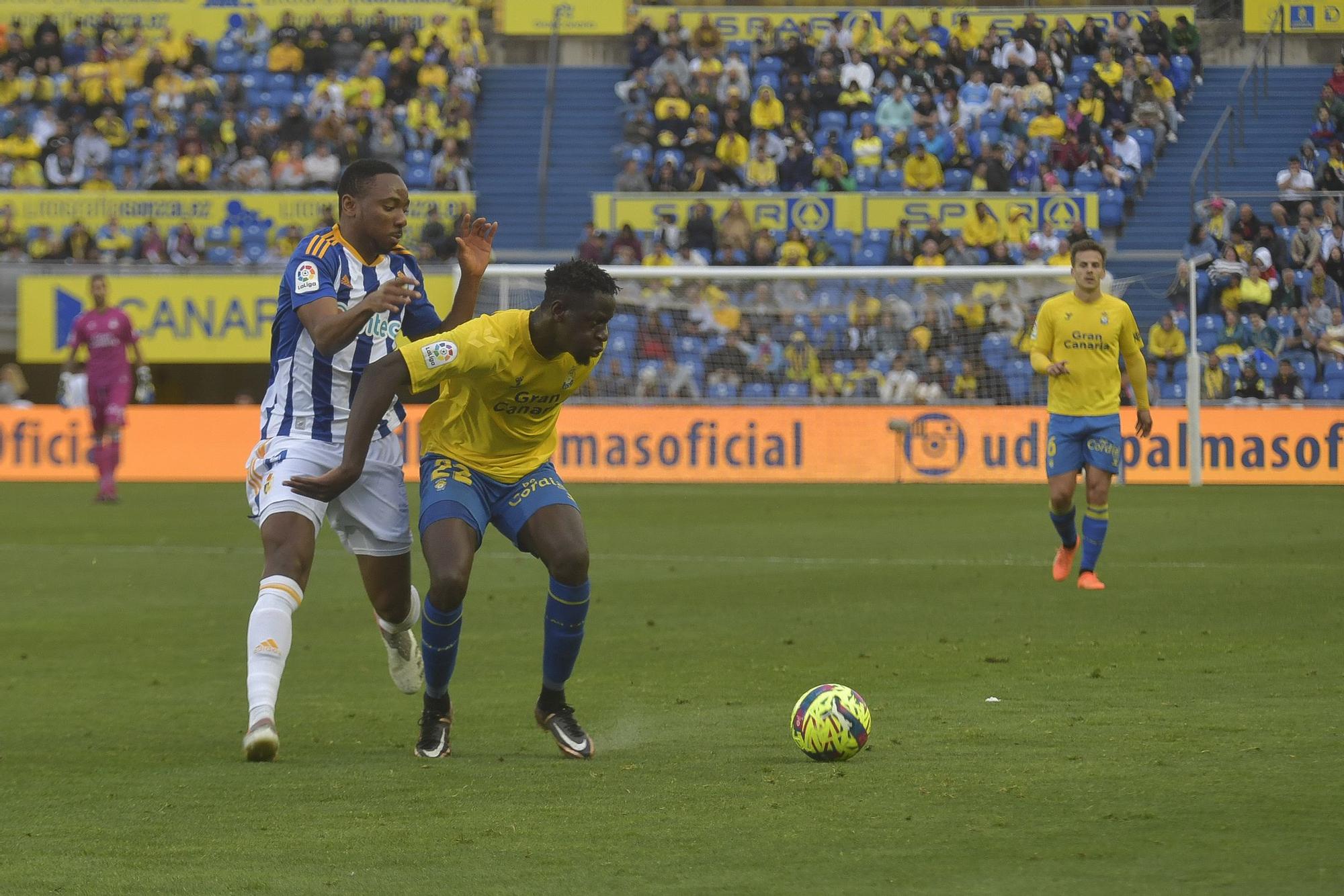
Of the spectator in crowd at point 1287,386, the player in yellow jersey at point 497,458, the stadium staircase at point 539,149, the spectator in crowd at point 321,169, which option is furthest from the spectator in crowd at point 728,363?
the player in yellow jersey at point 497,458

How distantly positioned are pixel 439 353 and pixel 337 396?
0.73 m

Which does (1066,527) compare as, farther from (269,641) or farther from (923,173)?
(923,173)

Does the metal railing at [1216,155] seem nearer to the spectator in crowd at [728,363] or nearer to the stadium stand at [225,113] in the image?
the spectator in crowd at [728,363]

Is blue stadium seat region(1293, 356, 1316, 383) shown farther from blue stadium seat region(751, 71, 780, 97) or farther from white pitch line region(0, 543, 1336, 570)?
white pitch line region(0, 543, 1336, 570)

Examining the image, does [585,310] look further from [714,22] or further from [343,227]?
[714,22]

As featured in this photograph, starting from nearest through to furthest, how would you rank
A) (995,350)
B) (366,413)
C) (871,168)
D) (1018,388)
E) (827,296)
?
Answer: (366,413)
(1018,388)
(995,350)
(827,296)
(871,168)

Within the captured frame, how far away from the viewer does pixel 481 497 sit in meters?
6.55

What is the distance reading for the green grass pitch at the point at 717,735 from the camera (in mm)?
4500

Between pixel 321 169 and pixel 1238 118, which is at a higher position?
pixel 1238 118

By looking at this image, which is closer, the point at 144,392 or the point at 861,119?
the point at 144,392

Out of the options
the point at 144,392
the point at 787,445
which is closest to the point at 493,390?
the point at 787,445

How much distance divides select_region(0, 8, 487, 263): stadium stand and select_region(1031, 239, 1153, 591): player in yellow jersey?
60.0 feet

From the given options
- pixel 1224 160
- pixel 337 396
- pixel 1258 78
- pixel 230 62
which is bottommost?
pixel 337 396

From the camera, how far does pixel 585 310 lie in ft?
20.3
